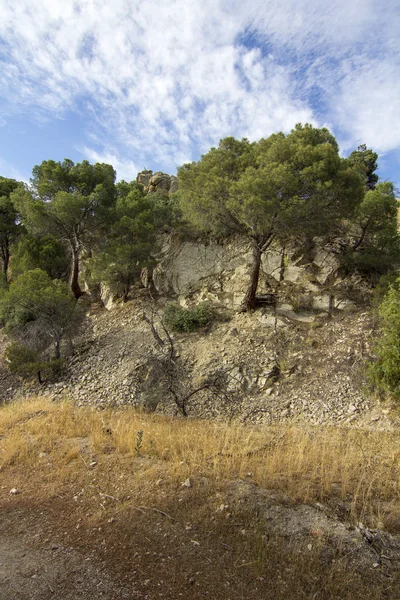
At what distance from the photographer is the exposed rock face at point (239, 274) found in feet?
41.0

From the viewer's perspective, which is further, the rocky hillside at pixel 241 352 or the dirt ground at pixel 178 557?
the rocky hillside at pixel 241 352

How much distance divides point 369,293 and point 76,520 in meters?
11.9

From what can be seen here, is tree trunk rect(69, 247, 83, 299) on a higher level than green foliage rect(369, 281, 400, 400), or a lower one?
higher

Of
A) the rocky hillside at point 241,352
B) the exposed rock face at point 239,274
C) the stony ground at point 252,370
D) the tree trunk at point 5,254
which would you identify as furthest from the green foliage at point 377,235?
the tree trunk at point 5,254

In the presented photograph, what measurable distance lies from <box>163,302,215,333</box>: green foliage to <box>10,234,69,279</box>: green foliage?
9304 mm

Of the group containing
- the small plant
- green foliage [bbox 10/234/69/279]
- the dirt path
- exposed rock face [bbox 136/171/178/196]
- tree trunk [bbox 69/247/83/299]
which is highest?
exposed rock face [bbox 136/171/178/196]

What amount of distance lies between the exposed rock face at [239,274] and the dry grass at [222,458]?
6.58 meters

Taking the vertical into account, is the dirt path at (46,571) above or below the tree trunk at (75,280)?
below

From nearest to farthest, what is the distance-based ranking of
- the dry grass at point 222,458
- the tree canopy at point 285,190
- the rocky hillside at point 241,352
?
the dry grass at point 222,458
the rocky hillside at point 241,352
the tree canopy at point 285,190

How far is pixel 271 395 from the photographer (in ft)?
29.8

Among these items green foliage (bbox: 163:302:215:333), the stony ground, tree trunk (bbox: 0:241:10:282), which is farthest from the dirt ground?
tree trunk (bbox: 0:241:10:282)

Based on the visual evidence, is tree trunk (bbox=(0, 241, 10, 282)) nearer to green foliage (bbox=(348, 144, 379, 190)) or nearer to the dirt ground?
the dirt ground

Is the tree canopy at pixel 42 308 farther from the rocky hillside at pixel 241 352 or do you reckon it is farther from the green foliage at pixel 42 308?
the rocky hillside at pixel 241 352

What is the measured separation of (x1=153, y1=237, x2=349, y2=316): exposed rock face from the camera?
1250 centimetres
